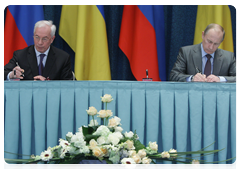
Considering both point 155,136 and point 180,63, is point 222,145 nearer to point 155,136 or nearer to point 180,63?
point 155,136

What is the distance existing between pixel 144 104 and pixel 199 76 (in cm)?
58

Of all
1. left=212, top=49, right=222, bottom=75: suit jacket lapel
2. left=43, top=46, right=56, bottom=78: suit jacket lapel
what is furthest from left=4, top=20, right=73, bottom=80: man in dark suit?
left=212, top=49, right=222, bottom=75: suit jacket lapel

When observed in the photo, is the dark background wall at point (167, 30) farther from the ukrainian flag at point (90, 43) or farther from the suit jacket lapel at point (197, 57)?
the suit jacket lapel at point (197, 57)

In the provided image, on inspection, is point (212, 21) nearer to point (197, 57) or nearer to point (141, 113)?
point (197, 57)

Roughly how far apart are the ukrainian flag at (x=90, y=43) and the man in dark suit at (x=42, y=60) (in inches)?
20.0

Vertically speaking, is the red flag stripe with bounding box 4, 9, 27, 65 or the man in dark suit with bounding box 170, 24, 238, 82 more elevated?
the red flag stripe with bounding box 4, 9, 27, 65

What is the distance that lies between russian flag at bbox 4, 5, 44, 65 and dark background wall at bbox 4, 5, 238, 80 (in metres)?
0.23

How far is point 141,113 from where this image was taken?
5.75 feet

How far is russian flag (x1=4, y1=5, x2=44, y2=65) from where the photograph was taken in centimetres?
326

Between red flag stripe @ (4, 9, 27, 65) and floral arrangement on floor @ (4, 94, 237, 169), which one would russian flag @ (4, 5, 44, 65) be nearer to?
red flag stripe @ (4, 9, 27, 65)

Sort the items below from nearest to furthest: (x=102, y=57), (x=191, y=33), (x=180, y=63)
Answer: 1. (x=180, y=63)
2. (x=102, y=57)
3. (x=191, y=33)

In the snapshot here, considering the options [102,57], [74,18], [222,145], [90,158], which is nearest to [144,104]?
[222,145]

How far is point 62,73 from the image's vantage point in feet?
8.90

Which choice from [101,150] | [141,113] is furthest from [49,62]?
[101,150]
